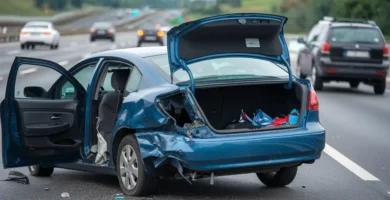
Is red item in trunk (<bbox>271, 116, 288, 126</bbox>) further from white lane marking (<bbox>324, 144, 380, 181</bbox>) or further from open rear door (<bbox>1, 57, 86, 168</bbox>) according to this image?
open rear door (<bbox>1, 57, 86, 168</bbox>)

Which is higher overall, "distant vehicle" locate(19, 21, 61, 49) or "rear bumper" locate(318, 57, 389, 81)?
"rear bumper" locate(318, 57, 389, 81)

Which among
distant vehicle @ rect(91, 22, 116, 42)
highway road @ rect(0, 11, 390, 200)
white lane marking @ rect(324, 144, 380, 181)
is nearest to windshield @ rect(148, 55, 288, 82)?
highway road @ rect(0, 11, 390, 200)

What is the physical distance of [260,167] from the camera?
772 centimetres

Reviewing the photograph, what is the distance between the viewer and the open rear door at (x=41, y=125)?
8289 mm

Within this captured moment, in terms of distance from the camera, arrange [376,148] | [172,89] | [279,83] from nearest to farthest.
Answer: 1. [172,89]
2. [279,83]
3. [376,148]

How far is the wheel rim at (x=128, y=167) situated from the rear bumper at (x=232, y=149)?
20cm

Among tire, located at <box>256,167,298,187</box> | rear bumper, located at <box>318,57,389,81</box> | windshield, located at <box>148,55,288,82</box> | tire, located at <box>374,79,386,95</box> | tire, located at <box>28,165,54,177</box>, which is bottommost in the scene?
tire, located at <box>374,79,386,95</box>

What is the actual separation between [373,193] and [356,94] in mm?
14132

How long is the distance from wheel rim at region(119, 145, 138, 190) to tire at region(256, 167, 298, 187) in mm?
1379

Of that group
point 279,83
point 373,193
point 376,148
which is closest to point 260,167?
point 279,83

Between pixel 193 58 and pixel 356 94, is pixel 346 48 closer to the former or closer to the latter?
pixel 356 94

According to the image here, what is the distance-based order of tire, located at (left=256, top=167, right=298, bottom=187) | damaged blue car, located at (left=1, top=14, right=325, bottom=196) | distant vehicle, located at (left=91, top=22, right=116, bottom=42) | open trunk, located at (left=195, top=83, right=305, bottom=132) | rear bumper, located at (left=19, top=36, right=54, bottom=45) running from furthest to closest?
distant vehicle, located at (left=91, top=22, right=116, bottom=42) → rear bumper, located at (left=19, top=36, right=54, bottom=45) → tire, located at (left=256, top=167, right=298, bottom=187) → open trunk, located at (left=195, top=83, right=305, bottom=132) → damaged blue car, located at (left=1, top=14, right=325, bottom=196)

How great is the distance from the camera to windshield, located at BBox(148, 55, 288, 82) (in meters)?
8.00

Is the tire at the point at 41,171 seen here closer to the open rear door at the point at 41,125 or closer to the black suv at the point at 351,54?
the open rear door at the point at 41,125
